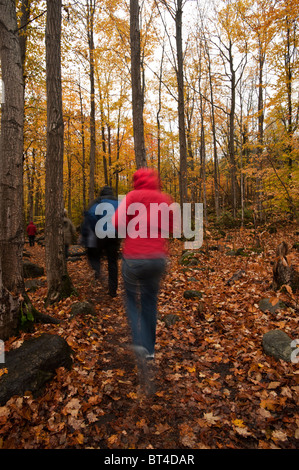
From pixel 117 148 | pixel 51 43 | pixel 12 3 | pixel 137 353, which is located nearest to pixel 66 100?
pixel 117 148

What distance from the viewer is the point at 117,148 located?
22078 mm

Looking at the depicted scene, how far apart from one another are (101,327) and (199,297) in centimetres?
229

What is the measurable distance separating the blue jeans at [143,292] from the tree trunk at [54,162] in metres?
2.80

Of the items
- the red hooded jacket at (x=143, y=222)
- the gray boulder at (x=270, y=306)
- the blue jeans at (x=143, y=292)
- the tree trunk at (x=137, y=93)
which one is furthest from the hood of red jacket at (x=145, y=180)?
the tree trunk at (x=137, y=93)

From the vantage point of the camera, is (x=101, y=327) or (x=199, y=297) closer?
(x=101, y=327)

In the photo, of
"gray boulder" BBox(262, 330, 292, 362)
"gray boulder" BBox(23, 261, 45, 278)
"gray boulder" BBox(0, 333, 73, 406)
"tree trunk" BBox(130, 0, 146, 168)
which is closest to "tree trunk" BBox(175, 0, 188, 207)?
"tree trunk" BBox(130, 0, 146, 168)

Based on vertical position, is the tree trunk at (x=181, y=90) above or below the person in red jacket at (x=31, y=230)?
above

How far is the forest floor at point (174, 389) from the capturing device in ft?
7.13

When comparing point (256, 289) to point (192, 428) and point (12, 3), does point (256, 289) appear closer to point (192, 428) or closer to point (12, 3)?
point (192, 428)

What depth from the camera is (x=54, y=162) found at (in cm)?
489

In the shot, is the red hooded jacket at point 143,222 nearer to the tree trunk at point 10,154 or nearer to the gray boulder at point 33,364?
the gray boulder at point 33,364

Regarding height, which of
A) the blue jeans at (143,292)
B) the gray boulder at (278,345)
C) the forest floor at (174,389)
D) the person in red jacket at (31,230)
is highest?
the person in red jacket at (31,230)

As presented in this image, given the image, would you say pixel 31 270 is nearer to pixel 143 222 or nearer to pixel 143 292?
pixel 143 292
